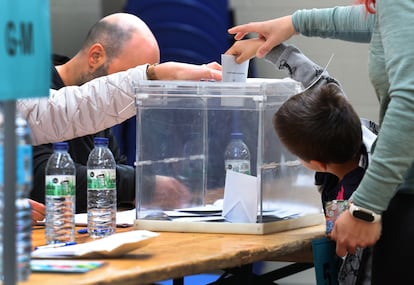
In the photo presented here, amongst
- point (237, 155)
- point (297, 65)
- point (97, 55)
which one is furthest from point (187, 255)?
point (97, 55)

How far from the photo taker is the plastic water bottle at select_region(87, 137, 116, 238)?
2430 millimetres

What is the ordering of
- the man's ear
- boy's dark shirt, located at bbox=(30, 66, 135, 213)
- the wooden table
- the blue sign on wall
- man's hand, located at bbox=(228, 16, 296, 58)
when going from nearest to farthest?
the blue sign on wall
the wooden table
man's hand, located at bbox=(228, 16, 296, 58)
boy's dark shirt, located at bbox=(30, 66, 135, 213)
the man's ear

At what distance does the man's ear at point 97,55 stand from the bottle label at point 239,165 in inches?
52.4

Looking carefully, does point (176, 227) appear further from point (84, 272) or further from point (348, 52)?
point (348, 52)

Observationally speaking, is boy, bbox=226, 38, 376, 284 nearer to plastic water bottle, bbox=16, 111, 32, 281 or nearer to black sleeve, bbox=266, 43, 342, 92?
black sleeve, bbox=266, 43, 342, 92

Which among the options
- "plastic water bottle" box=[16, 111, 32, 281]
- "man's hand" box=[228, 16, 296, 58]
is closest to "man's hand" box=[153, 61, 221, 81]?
"man's hand" box=[228, 16, 296, 58]

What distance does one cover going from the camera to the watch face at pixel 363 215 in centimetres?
203

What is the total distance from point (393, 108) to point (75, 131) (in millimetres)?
1283

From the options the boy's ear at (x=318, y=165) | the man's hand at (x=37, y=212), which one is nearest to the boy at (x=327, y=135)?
the boy's ear at (x=318, y=165)

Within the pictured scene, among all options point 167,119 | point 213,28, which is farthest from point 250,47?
point 213,28

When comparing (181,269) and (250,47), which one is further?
(250,47)

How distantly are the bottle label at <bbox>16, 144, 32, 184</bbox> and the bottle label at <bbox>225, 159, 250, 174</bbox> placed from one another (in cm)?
124

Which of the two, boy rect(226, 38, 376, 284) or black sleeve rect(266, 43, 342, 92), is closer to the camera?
boy rect(226, 38, 376, 284)

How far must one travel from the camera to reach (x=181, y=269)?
194 centimetres
